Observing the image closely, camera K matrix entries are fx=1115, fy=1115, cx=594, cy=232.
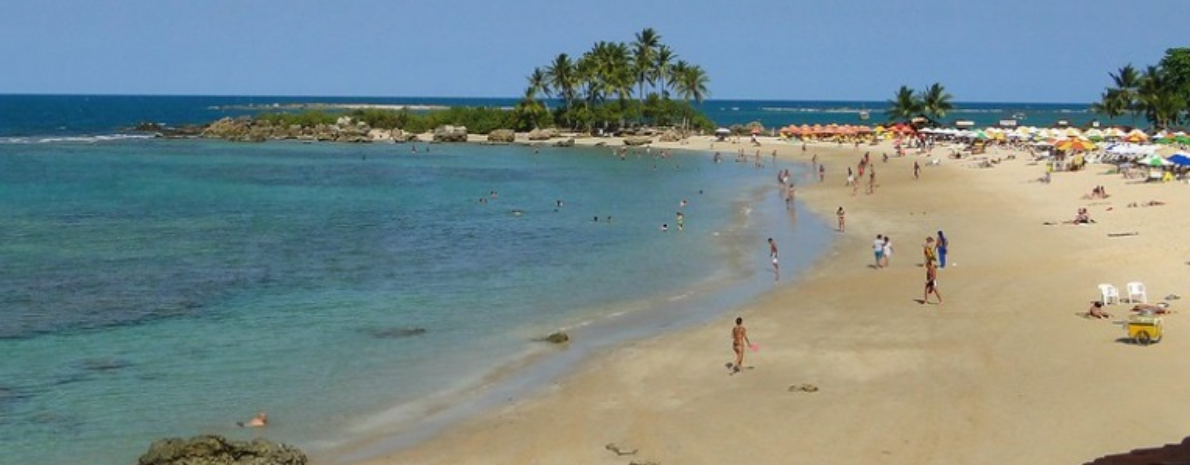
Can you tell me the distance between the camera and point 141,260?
123 ft

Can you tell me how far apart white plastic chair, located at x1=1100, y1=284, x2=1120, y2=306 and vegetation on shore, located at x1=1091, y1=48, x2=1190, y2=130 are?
70.1 metres

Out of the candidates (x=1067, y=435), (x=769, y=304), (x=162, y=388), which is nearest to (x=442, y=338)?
(x=162, y=388)

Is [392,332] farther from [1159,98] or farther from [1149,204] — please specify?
[1159,98]

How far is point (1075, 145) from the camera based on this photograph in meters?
60.7

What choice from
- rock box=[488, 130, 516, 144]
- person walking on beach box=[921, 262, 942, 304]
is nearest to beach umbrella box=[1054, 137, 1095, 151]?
person walking on beach box=[921, 262, 942, 304]

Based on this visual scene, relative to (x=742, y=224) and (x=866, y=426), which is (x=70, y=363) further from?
(x=742, y=224)

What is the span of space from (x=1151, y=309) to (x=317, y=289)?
70.2ft

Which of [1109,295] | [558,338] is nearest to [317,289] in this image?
[558,338]

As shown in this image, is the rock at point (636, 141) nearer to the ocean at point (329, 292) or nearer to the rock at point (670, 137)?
the rock at point (670, 137)

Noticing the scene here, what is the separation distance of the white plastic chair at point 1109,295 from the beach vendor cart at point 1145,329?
3.66 meters

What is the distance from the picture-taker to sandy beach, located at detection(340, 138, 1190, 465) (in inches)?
640

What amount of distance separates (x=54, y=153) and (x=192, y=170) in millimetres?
24233

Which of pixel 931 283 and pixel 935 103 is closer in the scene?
pixel 931 283

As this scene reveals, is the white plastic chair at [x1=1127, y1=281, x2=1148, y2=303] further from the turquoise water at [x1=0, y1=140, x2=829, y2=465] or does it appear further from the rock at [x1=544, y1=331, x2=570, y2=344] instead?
the rock at [x1=544, y1=331, x2=570, y2=344]
